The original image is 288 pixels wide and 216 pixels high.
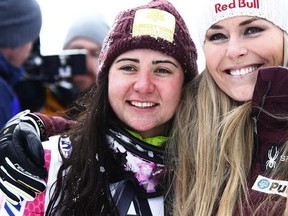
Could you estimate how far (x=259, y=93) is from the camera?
7.11 feet

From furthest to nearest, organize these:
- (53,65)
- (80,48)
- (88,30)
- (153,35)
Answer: (88,30), (80,48), (53,65), (153,35)

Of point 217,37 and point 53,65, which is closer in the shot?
point 217,37

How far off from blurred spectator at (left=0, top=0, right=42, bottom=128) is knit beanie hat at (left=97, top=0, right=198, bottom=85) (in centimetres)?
52

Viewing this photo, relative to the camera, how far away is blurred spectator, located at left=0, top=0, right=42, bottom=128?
284cm

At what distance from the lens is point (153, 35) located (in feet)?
8.02

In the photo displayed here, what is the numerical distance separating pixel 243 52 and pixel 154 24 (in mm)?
383

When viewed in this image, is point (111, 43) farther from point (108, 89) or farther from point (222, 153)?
point (222, 153)

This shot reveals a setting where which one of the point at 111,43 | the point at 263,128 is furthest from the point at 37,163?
the point at 263,128

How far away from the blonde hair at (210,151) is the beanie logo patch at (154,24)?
232 millimetres

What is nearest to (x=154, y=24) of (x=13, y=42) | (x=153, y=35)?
(x=153, y=35)

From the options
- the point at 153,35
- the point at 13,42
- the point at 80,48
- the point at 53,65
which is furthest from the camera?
the point at 80,48

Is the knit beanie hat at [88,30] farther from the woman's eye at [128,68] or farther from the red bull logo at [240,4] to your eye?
the red bull logo at [240,4]

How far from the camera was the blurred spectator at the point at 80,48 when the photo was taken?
3.84 metres

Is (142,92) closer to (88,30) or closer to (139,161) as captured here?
(139,161)
